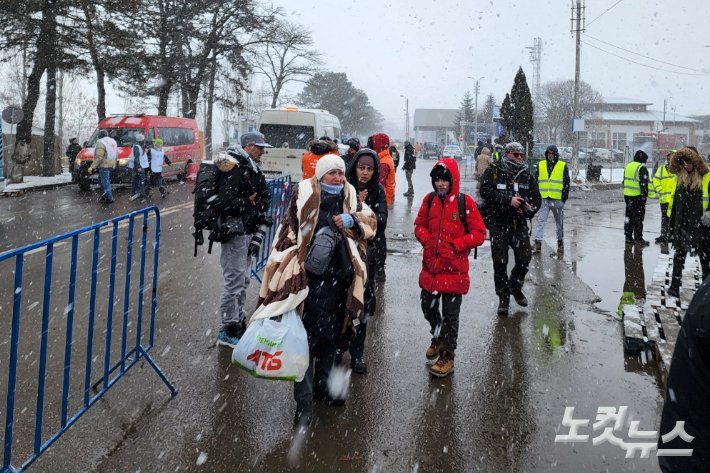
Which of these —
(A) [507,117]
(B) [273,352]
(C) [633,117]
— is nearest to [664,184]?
(B) [273,352]

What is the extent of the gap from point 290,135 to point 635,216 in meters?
10.6

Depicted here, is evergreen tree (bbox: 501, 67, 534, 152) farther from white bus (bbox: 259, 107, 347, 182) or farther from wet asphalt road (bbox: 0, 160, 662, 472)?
wet asphalt road (bbox: 0, 160, 662, 472)

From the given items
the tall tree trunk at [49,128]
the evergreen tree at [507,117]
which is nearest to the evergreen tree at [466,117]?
the evergreen tree at [507,117]

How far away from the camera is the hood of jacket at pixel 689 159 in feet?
22.8

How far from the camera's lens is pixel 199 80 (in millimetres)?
31578

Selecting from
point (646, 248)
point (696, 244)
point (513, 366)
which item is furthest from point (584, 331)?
point (646, 248)

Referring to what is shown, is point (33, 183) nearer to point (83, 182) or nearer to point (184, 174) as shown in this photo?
point (83, 182)

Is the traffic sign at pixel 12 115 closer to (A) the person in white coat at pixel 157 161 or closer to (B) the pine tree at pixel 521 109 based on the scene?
(A) the person in white coat at pixel 157 161

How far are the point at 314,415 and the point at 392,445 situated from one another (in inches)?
24.3

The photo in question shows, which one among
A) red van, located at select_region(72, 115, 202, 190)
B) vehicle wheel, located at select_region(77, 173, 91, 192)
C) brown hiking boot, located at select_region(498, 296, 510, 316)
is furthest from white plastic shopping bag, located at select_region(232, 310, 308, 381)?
vehicle wheel, located at select_region(77, 173, 91, 192)

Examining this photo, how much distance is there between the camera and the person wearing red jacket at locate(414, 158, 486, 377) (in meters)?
4.67

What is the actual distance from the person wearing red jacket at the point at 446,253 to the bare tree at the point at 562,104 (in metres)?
56.4

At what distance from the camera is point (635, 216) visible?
433 inches

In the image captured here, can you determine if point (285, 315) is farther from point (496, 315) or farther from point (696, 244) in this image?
point (696, 244)
